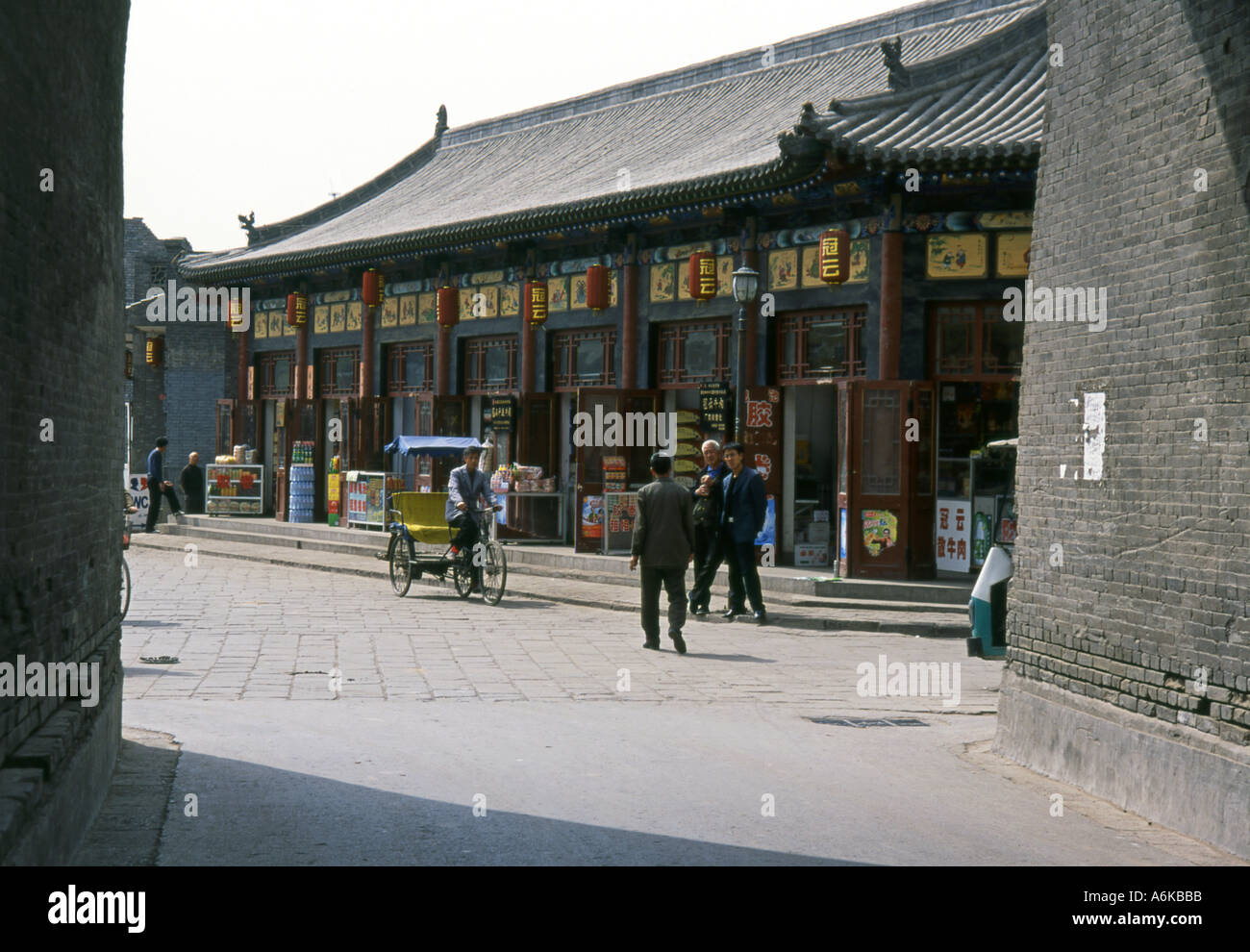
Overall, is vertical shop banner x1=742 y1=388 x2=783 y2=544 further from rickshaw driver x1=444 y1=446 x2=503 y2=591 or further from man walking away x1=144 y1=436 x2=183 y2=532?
man walking away x1=144 y1=436 x2=183 y2=532

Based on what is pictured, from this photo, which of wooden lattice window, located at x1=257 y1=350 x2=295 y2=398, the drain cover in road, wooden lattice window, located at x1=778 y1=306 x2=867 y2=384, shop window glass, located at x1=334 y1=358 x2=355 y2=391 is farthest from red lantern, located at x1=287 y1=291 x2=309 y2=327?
the drain cover in road

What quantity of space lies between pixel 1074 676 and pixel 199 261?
89.7 feet

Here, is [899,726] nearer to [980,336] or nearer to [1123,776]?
[1123,776]

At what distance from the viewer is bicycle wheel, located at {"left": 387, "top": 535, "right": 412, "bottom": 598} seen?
17.6 m

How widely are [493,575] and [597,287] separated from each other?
19.7 ft

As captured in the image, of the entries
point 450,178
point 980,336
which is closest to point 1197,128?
point 980,336

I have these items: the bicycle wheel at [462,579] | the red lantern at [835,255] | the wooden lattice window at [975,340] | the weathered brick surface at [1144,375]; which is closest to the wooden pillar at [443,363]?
the bicycle wheel at [462,579]

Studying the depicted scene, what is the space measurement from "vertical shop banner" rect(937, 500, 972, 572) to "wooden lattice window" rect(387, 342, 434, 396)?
11214 mm

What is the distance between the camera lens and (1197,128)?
23.2 feet

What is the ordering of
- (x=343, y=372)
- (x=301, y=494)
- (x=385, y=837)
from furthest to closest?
(x=343, y=372), (x=301, y=494), (x=385, y=837)

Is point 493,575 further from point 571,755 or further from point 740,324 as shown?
point 571,755

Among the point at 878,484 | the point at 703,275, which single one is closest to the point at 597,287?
the point at 703,275

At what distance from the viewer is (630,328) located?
21.4 meters

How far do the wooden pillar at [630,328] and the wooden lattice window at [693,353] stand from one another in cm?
42
